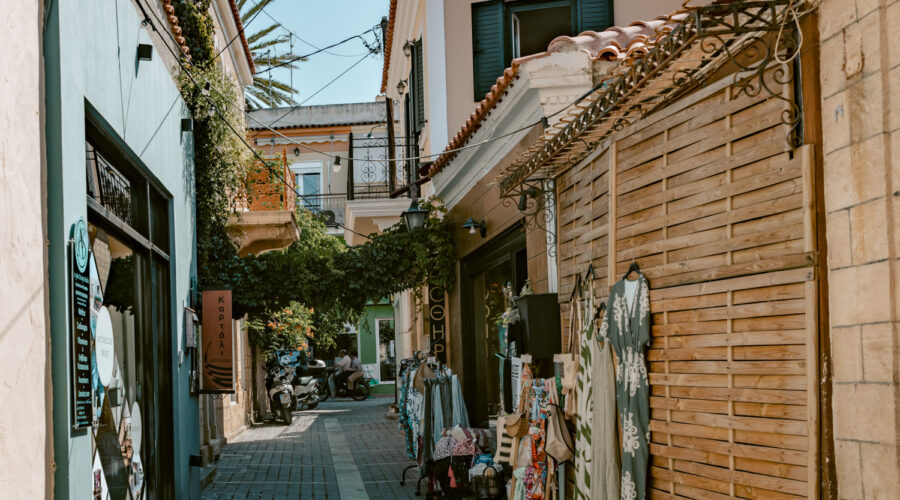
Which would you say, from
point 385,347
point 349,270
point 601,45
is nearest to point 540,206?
point 601,45

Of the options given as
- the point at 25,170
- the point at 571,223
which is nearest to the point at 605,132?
the point at 571,223

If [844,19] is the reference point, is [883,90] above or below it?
below

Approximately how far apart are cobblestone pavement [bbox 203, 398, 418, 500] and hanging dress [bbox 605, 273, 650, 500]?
5626 mm

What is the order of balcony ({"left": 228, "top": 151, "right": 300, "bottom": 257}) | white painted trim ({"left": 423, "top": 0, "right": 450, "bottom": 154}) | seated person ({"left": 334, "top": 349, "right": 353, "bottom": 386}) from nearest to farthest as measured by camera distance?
1. balcony ({"left": 228, "top": 151, "right": 300, "bottom": 257})
2. white painted trim ({"left": 423, "top": 0, "right": 450, "bottom": 154})
3. seated person ({"left": 334, "top": 349, "right": 353, "bottom": 386})

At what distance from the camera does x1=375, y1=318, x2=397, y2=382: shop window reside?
37.1 meters

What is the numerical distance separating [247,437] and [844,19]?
16.2m

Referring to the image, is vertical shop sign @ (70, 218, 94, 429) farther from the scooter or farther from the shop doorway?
the scooter

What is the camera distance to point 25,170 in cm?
485

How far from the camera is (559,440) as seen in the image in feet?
25.5

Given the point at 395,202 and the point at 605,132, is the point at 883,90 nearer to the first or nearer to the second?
the point at 605,132

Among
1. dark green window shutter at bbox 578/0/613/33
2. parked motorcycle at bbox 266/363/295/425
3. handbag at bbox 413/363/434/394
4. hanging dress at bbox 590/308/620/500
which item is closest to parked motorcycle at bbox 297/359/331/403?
parked motorcycle at bbox 266/363/295/425

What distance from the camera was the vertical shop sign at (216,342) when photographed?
10.9 m

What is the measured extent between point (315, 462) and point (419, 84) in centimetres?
661

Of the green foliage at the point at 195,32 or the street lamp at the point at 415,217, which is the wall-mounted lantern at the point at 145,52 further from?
the street lamp at the point at 415,217
